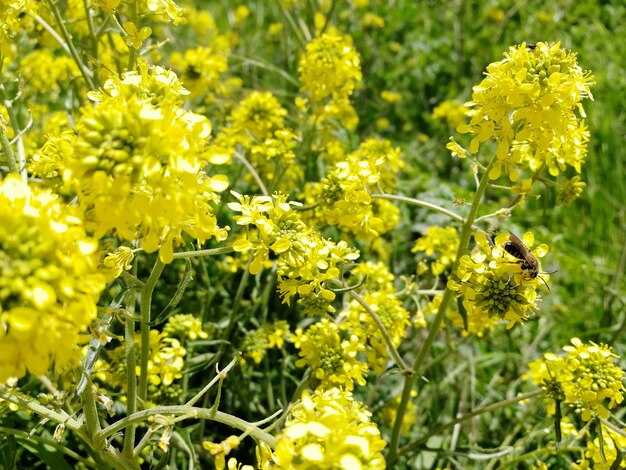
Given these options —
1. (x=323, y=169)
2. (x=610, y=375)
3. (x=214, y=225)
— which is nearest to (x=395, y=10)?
(x=323, y=169)

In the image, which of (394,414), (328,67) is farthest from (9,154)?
(394,414)

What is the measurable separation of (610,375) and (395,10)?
338 cm

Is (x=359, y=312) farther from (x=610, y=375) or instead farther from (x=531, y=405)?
(x=531, y=405)

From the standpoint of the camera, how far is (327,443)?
1116 mm

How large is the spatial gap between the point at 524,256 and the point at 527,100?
16.2 inches

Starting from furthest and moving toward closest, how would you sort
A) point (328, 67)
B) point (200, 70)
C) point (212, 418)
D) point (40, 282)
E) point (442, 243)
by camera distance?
point (200, 70) < point (328, 67) < point (442, 243) < point (212, 418) < point (40, 282)

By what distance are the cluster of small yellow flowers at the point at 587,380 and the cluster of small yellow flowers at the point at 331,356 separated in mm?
596

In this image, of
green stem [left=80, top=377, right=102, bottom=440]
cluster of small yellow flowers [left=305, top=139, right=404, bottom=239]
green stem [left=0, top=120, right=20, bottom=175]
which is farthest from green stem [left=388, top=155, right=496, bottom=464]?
green stem [left=0, top=120, right=20, bottom=175]

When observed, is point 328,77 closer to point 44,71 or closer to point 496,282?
point 496,282

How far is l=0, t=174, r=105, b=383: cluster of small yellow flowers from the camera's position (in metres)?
0.97

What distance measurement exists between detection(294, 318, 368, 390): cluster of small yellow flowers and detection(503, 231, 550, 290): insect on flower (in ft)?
1.90

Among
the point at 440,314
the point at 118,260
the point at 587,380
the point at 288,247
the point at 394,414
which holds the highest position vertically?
the point at 118,260

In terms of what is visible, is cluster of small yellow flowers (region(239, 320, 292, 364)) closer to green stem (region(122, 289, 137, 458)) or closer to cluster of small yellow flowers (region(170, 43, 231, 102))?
green stem (region(122, 289, 137, 458))

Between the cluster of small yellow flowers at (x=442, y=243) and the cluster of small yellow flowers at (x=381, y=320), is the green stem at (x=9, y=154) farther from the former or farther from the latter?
the cluster of small yellow flowers at (x=442, y=243)
